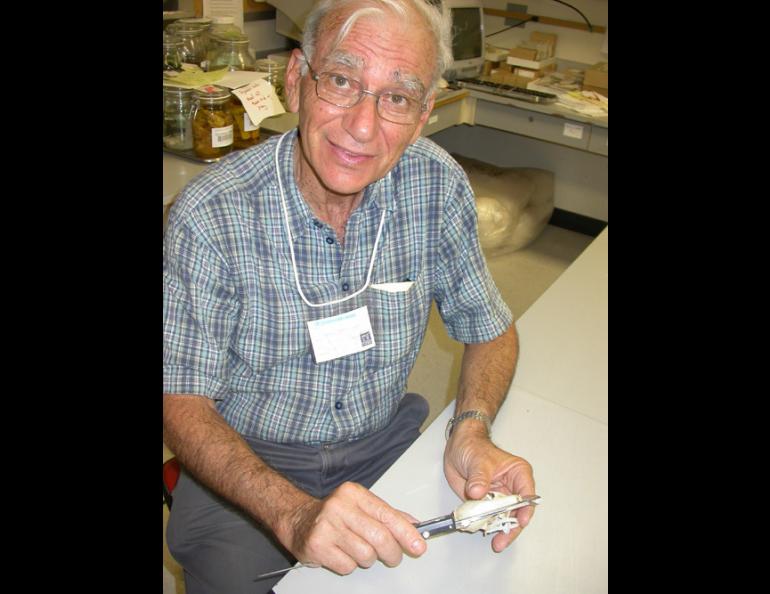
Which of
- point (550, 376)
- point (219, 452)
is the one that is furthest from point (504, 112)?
point (219, 452)

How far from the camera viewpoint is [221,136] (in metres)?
1.89

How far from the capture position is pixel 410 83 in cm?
104

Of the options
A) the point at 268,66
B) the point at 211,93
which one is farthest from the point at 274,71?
the point at 211,93

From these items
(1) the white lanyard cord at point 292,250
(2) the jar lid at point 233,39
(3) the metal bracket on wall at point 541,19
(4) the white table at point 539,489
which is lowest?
(4) the white table at point 539,489

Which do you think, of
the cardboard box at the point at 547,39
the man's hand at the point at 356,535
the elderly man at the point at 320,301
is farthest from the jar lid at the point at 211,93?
the cardboard box at the point at 547,39

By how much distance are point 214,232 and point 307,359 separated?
11.8 inches

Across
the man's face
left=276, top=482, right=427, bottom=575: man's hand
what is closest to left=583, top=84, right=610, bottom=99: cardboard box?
the man's face

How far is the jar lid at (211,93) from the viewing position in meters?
1.85

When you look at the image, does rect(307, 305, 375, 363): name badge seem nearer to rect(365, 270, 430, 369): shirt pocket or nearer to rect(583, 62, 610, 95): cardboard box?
rect(365, 270, 430, 369): shirt pocket

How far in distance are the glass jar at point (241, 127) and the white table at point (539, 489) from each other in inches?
45.5

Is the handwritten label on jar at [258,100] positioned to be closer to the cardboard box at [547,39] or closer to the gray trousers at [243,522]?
the gray trousers at [243,522]
